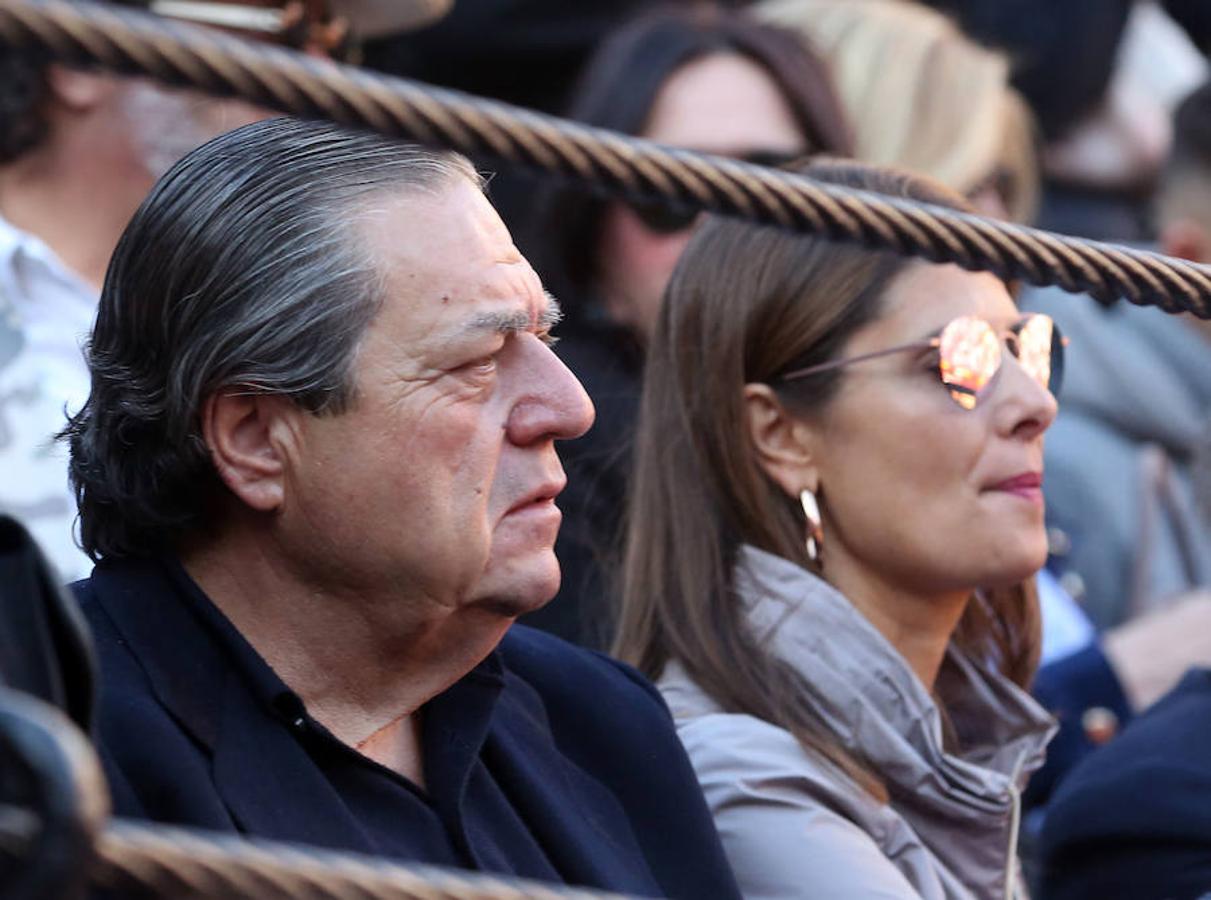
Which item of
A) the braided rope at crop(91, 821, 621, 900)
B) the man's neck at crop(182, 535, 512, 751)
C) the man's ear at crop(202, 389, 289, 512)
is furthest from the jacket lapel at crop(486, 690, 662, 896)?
the braided rope at crop(91, 821, 621, 900)

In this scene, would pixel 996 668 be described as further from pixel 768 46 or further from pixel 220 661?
pixel 768 46

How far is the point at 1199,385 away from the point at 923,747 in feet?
8.36

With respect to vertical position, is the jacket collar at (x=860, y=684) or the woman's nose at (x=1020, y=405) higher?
the woman's nose at (x=1020, y=405)

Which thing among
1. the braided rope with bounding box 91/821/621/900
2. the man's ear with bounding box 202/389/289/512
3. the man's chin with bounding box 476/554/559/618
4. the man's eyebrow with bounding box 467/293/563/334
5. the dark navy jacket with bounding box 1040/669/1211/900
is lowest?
the dark navy jacket with bounding box 1040/669/1211/900

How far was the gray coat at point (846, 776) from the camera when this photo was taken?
2.36 metres

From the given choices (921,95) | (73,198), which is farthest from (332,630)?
(921,95)

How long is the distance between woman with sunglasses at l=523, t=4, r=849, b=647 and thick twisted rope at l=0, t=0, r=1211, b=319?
149 cm

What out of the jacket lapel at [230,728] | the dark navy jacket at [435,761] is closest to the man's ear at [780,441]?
the dark navy jacket at [435,761]

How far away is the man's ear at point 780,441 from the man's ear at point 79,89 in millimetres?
1386

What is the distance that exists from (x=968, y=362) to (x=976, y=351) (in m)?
0.02

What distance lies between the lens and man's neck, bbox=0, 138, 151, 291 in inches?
134

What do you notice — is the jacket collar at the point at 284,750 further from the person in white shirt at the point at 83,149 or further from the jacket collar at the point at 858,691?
the person in white shirt at the point at 83,149

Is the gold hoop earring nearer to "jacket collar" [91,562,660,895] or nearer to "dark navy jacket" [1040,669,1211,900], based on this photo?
"dark navy jacket" [1040,669,1211,900]

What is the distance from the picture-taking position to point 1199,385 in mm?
4805
